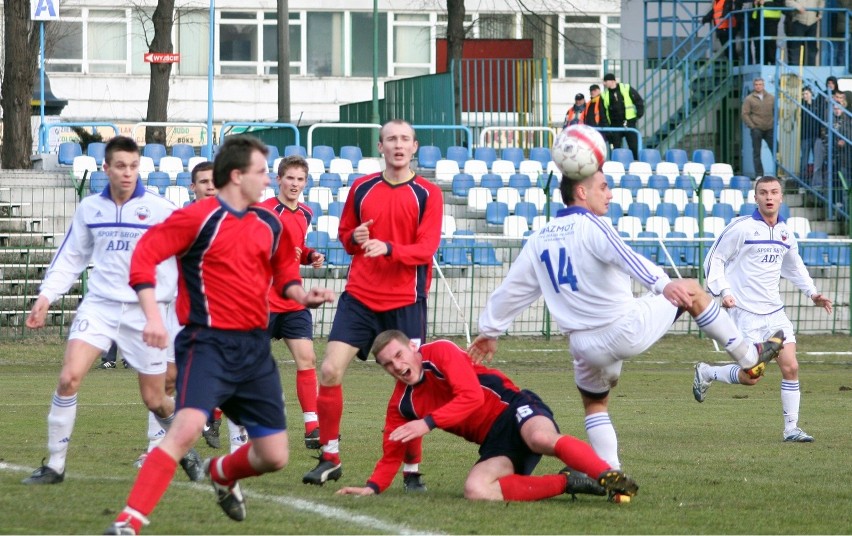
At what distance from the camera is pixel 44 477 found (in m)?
8.03

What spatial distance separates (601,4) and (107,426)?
44753 millimetres

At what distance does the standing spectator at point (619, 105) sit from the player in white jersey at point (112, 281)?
18.8 m

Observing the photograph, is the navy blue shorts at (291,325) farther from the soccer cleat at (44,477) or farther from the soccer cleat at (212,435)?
the soccer cleat at (44,477)

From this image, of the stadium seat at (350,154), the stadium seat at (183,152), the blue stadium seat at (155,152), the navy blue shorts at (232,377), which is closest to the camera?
the navy blue shorts at (232,377)

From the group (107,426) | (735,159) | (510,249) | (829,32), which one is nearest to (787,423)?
(107,426)

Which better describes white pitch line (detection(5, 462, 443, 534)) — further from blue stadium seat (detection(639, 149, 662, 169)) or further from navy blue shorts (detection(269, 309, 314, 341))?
blue stadium seat (detection(639, 149, 662, 169))

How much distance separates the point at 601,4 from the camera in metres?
53.6

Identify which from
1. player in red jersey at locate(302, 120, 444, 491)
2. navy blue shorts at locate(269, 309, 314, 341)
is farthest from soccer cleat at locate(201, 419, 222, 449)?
player in red jersey at locate(302, 120, 444, 491)

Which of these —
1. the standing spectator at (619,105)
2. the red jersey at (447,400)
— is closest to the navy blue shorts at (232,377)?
the red jersey at (447,400)

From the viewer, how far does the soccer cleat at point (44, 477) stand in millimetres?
8016

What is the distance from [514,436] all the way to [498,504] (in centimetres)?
51

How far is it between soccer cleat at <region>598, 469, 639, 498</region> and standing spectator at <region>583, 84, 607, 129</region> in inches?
784

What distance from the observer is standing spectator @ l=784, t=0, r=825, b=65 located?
2922 cm

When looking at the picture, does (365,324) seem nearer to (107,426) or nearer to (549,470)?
(549,470)
